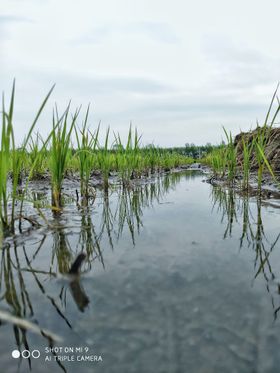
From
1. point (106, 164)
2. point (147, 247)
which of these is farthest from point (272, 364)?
point (106, 164)

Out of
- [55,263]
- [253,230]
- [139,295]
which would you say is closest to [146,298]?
[139,295]

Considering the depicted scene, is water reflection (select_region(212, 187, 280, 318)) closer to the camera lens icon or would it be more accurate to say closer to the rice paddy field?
the rice paddy field

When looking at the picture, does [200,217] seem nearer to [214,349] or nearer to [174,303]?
[174,303]

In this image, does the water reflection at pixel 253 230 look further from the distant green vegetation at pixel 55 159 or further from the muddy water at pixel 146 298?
the distant green vegetation at pixel 55 159

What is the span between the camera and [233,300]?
920mm

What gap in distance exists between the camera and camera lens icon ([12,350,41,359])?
2.28 ft

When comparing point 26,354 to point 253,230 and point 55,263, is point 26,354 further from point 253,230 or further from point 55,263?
point 253,230

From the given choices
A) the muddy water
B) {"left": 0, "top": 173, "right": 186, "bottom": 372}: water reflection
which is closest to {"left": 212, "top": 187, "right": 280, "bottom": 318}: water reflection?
the muddy water

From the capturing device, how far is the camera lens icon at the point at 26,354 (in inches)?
27.3

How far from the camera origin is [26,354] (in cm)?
70

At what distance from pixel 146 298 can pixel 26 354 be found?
37 cm

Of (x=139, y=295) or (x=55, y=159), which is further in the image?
(x=55, y=159)

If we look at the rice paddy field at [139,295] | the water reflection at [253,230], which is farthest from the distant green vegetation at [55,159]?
the water reflection at [253,230]

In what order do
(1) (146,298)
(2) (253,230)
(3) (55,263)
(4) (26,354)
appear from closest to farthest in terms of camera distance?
(4) (26,354) < (1) (146,298) < (3) (55,263) < (2) (253,230)
